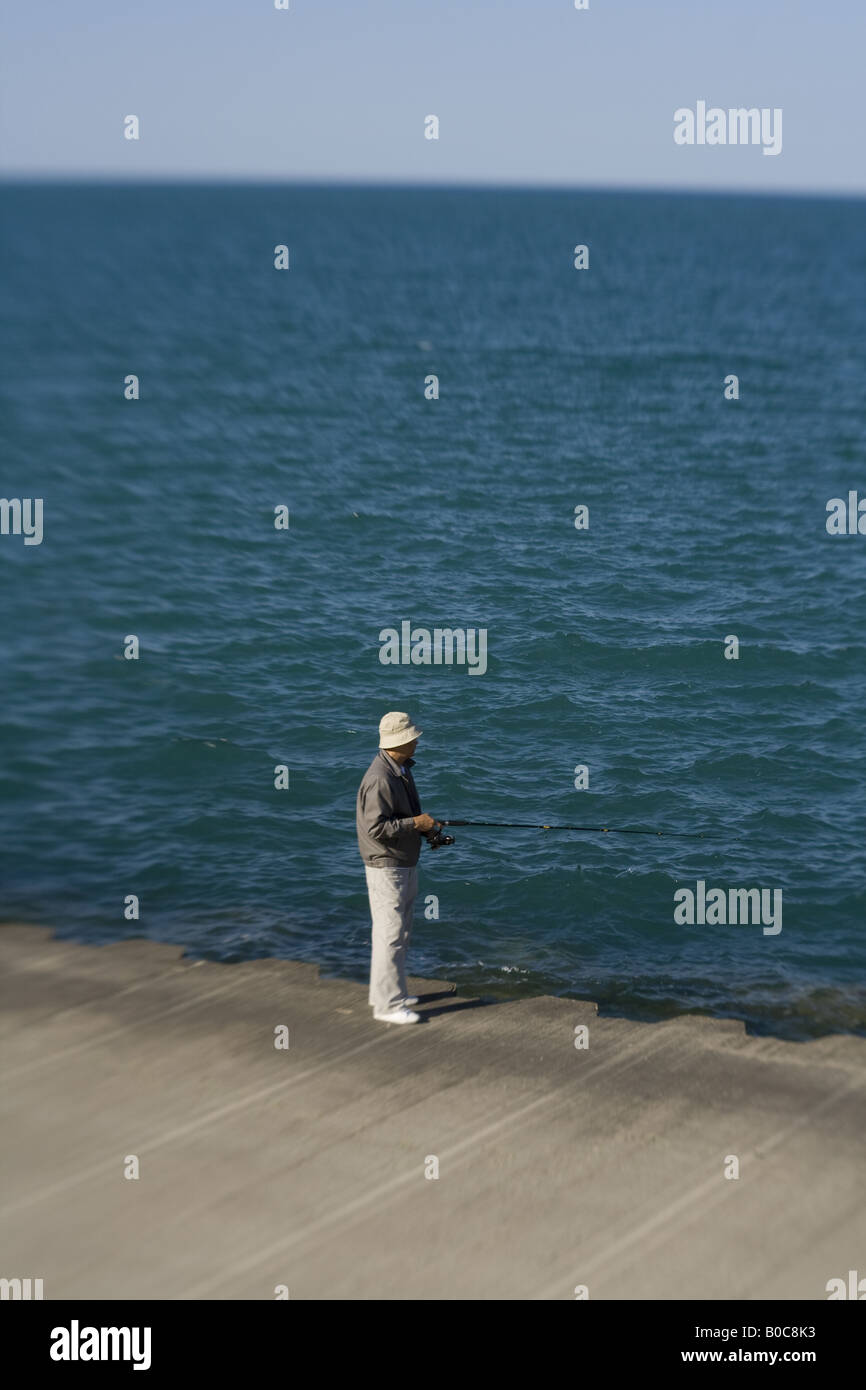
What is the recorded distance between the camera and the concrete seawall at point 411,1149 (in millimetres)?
7145

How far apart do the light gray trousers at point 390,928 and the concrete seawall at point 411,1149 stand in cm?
24

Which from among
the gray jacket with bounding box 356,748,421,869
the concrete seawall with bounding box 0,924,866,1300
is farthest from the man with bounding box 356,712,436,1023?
the concrete seawall with bounding box 0,924,866,1300

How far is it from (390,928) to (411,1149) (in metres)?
1.68

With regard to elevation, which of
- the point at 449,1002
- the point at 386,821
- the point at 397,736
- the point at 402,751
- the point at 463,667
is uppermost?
the point at 463,667

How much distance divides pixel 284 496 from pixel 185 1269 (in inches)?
781

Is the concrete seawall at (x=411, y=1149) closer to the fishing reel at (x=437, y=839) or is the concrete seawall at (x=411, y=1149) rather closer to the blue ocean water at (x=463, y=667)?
the fishing reel at (x=437, y=839)

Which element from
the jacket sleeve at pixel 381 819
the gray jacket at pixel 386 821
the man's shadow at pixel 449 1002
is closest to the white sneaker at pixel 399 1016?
the man's shadow at pixel 449 1002

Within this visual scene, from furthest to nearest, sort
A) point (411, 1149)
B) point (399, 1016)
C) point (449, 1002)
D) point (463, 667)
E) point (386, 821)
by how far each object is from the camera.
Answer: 1. point (463, 667)
2. point (449, 1002)
3. point (399, 1016)
4. point (386, 821)
5. point (411, 1149)

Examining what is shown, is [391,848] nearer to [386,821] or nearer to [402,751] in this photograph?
[386,821]

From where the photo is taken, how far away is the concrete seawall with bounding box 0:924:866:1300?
714 centimetres

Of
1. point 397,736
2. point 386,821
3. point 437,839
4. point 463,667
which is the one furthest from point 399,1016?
point 463,667

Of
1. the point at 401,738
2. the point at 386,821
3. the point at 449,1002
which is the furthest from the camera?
the point at 449,1002

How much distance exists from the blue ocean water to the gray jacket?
203cm

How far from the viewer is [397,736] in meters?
9.25
